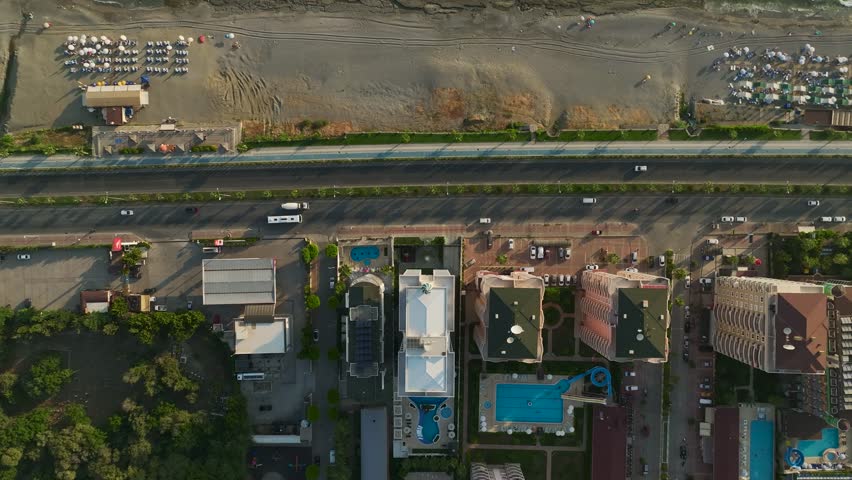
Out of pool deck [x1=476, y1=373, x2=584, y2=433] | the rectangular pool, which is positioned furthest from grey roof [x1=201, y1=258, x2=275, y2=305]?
the rectangular pool

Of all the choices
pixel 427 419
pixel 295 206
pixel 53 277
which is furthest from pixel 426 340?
pixel 53 277

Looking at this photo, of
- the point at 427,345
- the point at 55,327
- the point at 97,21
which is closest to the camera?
the point at 427,345

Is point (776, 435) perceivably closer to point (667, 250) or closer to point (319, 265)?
point (667, 250)

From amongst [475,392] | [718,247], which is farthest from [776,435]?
[475,392]

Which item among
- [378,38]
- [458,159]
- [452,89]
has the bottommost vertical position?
[458,159]

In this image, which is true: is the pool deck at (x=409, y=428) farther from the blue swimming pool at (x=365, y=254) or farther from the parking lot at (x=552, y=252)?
the blue swimming pool at (x=365, y=254)

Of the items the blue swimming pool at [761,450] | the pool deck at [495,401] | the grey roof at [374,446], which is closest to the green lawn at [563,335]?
the pool deck at [495,401]

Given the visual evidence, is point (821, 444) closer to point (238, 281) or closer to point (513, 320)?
point (513, 320)
